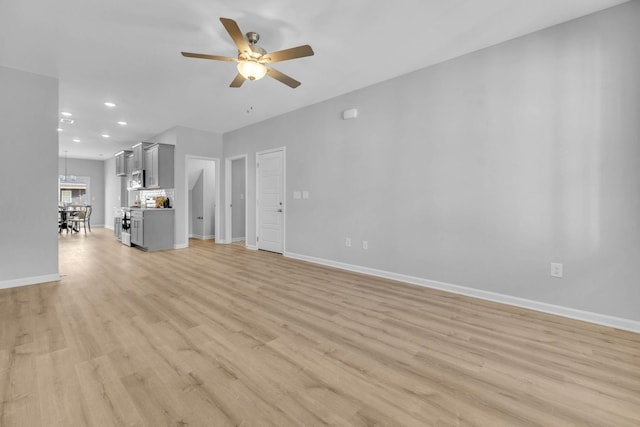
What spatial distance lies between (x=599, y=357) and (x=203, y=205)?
830 cm

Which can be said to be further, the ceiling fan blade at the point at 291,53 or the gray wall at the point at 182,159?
the gray wall at the point at 182,159

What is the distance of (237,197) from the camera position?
24.6 feet

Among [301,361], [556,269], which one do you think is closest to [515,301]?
[556,269]

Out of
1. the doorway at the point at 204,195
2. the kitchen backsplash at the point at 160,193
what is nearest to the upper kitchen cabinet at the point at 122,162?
the kitchen backsplash at the point at 160,193

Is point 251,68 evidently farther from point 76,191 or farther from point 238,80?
point 76,191

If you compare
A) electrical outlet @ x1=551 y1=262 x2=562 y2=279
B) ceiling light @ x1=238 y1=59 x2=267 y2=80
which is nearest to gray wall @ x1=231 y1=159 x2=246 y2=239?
ceiling light @ x1=238 y1=59 x2=267 y2=80

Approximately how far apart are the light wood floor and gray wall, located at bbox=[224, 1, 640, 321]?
0.46 m

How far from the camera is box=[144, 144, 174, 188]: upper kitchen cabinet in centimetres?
630

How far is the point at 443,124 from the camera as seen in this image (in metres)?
3.45

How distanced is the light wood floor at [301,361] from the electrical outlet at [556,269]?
1.38 ft

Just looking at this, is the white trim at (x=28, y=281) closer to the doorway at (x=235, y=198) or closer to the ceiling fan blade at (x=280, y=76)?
the doorway at (x=235, y=198)

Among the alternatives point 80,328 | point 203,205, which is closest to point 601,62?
point 80,328

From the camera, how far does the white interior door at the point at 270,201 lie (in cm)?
570

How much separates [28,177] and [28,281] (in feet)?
4.46
